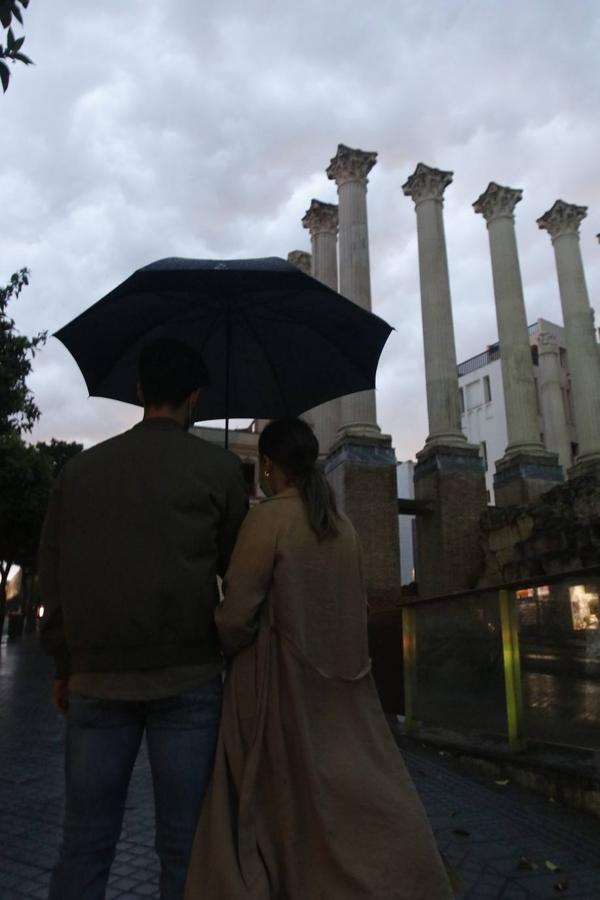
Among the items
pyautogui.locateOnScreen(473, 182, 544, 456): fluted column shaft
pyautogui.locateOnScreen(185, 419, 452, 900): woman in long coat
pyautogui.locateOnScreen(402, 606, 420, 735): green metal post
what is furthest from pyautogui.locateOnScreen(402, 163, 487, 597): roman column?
pyautogui.locateOnScreen(185, 419, 452, 900): woman in long coat

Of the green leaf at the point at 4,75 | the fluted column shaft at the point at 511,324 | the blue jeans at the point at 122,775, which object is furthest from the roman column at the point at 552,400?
the blue jeans at the point at 122,775

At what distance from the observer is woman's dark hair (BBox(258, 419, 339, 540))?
2.32m

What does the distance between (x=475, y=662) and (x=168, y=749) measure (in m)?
5.36

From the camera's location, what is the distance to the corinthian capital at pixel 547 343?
135 ft

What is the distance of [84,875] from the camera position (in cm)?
192

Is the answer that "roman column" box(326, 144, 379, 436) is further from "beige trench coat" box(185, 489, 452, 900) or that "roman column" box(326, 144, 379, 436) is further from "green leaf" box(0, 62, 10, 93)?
"beige trench coat" box(185, 489, 452, 900)

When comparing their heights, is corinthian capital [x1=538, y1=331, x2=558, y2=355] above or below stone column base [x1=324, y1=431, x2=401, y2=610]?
above

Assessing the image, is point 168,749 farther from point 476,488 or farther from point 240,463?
point 476,488

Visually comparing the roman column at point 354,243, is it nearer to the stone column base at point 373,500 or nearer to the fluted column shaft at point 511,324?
the stone column base at point 373,500

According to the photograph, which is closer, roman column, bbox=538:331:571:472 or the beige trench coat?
the beige trench coat

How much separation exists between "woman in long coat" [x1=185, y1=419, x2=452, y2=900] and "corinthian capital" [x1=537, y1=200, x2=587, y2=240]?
2992 centimetres

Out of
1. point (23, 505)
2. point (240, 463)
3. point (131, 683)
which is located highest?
point (23, 505)

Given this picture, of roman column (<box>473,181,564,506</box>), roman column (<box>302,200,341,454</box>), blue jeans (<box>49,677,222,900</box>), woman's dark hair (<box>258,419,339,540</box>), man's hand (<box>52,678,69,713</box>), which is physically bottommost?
blue jeans (<box>49,677,222,900</box>)

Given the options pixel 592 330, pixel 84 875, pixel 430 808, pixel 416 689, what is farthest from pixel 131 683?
pixel 592 330
